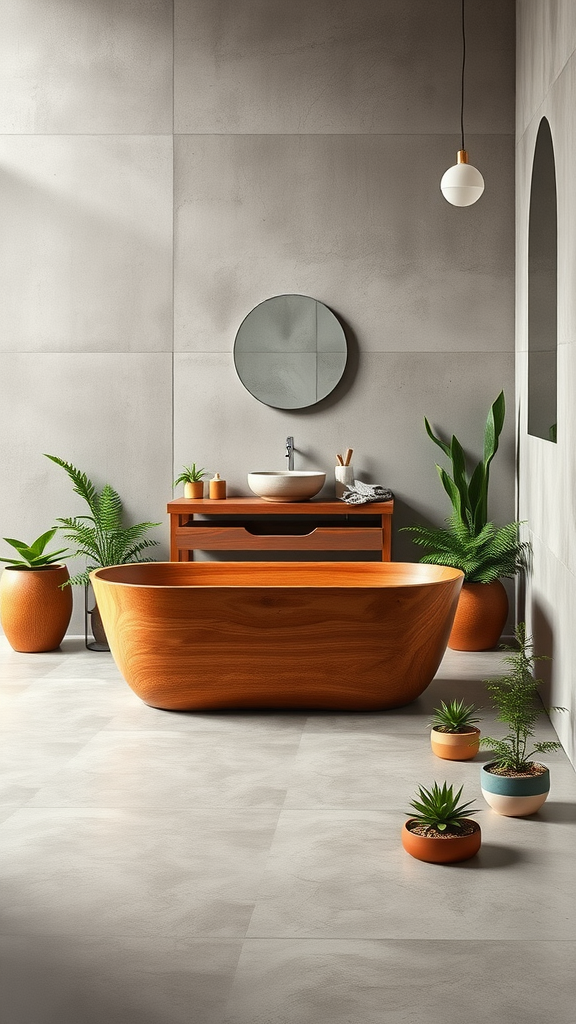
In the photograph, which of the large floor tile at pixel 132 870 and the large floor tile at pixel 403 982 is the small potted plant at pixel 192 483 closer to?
the large floor tile at pixel 132 870

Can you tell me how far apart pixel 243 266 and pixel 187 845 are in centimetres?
383

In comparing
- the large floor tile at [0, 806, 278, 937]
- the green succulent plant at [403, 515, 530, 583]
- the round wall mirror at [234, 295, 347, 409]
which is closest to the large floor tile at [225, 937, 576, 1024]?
the large floor tile at [0, 806, 278, 937]

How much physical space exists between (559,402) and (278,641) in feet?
4.84

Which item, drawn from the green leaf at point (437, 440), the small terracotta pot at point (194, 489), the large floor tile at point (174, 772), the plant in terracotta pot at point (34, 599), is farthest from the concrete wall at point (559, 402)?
the plant in terracotta pot at point (34, 599)

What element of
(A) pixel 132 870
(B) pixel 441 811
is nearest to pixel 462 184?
(B) pixel 441 811

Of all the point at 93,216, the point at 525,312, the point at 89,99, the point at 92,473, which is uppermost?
the point at 89,99

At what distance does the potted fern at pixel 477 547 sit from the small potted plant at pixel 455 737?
1702mm

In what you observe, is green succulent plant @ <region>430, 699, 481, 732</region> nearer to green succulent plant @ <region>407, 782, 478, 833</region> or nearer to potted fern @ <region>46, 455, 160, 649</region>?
green succulent plant @ <region>407, 782, 478, 833</region>

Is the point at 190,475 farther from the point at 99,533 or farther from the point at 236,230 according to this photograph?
the point at 236,230

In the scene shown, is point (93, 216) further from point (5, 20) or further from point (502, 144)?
point (502, 144)

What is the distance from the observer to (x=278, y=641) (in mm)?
4684

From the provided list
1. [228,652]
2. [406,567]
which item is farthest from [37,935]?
[406,567]

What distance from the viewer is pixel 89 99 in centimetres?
636

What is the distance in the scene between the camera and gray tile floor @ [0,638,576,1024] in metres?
2.48
